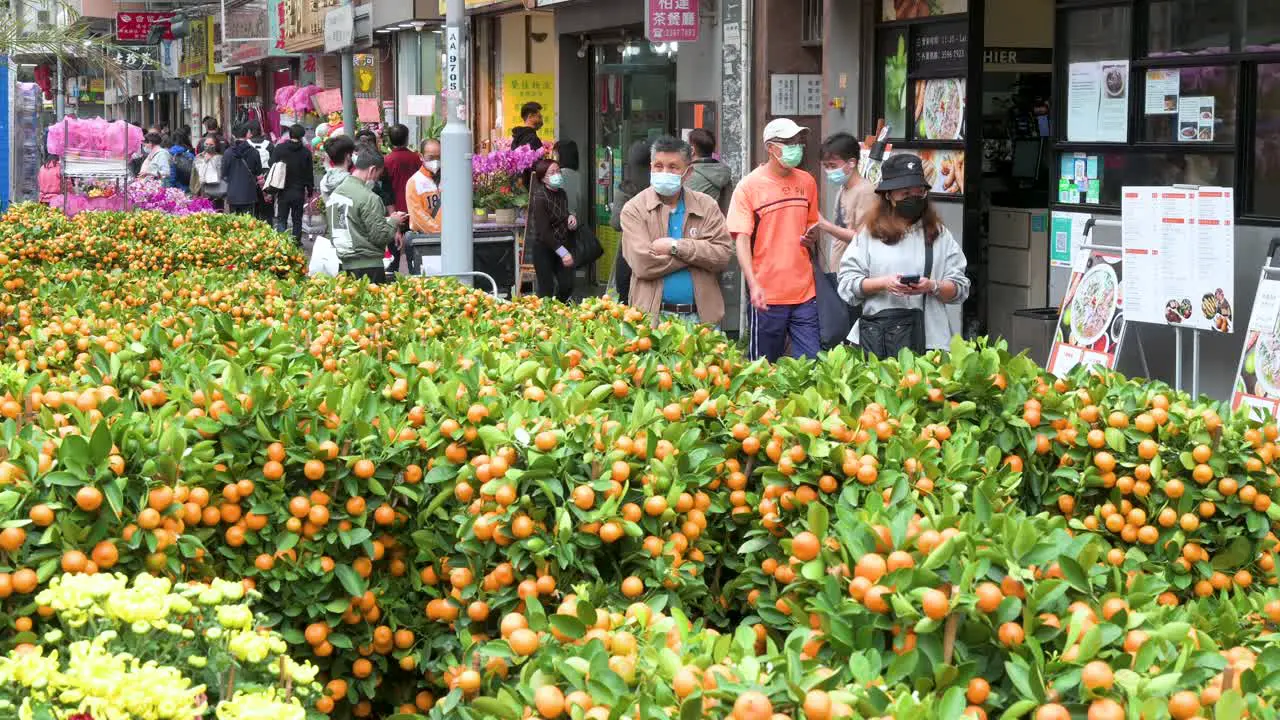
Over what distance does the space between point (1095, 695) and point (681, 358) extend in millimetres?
2766

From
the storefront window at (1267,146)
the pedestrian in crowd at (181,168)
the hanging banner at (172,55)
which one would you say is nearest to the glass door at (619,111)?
the storefront window at (1267,146)

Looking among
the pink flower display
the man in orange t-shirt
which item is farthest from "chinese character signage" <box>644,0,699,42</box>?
the man in orange t-shirt

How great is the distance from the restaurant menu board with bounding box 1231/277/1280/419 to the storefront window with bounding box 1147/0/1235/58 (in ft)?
6.23

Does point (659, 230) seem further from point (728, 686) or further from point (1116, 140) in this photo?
point (728, 686)

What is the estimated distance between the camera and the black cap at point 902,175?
8188 millimetres

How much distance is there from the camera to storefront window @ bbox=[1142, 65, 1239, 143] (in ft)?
32.0

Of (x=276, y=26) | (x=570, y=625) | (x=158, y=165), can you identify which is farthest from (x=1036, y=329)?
(x=276, y=26)

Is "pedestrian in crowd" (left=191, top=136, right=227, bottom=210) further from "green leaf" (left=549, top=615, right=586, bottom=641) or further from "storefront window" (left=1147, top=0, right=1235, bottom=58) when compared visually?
"green leaf" (left=549, top=615, right=586, bottom=641)

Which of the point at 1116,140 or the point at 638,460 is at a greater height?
the point at 1116,140

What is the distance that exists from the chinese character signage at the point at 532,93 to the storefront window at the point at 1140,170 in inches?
468

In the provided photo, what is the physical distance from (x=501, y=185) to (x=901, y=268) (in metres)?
8.04

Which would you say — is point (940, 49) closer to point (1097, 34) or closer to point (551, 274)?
point (1097, 34)

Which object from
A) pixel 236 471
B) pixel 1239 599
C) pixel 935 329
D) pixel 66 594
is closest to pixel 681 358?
pixel 236 471

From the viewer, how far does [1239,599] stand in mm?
3527
